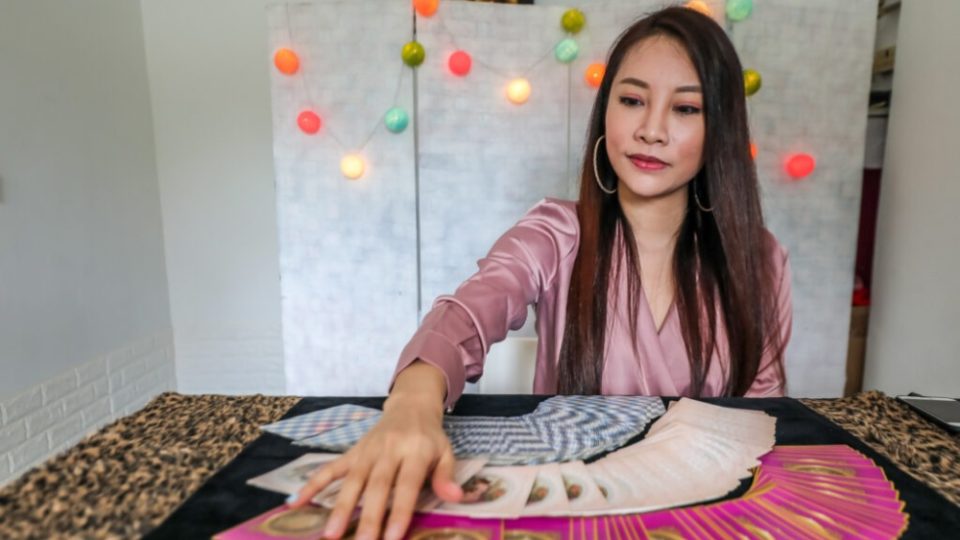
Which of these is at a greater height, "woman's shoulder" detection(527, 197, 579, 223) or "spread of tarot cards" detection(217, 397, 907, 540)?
"woman's shoulder" detection(527, 197, 579, 223)

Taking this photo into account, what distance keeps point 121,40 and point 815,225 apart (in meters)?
2.29

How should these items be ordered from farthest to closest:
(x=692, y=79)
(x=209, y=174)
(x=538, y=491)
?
(x=209, y=174) < (x=692, y=79) < (x=538, y=491)

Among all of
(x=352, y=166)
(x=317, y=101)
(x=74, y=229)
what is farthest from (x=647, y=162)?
(x=74, y=229)

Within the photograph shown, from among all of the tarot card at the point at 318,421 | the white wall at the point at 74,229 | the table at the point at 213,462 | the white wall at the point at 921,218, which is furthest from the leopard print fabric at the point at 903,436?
the white wall at the point at 74,229

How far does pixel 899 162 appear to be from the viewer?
161 centimetres

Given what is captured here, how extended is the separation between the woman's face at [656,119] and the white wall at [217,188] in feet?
5.04

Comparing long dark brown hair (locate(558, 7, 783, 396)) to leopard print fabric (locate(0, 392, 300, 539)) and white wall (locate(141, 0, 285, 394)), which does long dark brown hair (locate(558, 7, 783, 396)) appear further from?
white wall (locate(141, 0, 285, 394))

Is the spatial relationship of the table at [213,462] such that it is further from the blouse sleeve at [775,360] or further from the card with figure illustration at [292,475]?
the blouse sleeve at [775,360]

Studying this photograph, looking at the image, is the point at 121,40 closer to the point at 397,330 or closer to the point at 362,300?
the point at 362,300

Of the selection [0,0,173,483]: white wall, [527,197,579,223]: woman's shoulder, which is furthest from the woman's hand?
[0,0,173,483]: white wall

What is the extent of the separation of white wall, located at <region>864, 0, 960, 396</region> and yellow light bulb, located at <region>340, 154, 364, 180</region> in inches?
60.5

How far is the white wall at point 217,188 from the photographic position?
1.99 meters

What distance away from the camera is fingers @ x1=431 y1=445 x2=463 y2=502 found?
0.44 metres

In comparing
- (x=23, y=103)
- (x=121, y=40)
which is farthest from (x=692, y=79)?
(x=121, y=40)
